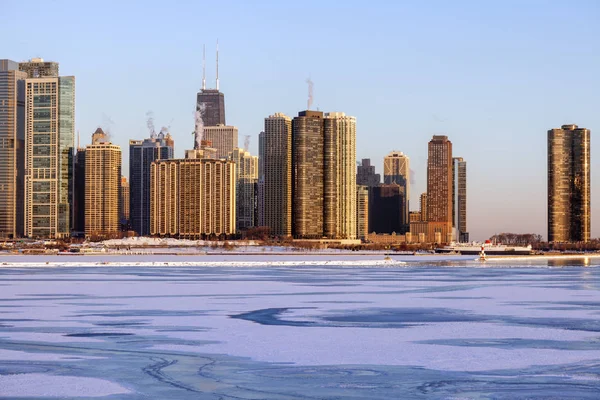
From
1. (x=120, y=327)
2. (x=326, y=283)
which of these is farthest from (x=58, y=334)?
(x=326, y=283)

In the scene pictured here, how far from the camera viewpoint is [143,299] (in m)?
47.8

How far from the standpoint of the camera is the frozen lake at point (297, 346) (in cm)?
2214

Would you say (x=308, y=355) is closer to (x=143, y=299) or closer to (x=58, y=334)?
(x=58, y=334)

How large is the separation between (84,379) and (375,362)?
7.88 metres

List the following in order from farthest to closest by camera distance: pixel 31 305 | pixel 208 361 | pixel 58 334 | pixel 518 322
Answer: pixel 31 305 < pixel 518 322 < pixel 58 334 < pixel 208 361

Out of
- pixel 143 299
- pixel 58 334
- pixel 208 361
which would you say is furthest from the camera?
pixel 143 299

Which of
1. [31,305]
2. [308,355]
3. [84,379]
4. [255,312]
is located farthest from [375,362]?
[31,305]

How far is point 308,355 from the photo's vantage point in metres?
27.1

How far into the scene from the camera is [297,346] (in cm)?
2895

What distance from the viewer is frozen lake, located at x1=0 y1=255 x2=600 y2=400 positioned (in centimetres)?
2214

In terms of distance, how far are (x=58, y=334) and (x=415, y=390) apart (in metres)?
14.7

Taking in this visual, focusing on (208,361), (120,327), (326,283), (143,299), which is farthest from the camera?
(326,283)

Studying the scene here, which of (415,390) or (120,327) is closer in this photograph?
(415,390)

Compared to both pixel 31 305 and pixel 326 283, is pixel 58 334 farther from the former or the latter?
pixel 326 283
